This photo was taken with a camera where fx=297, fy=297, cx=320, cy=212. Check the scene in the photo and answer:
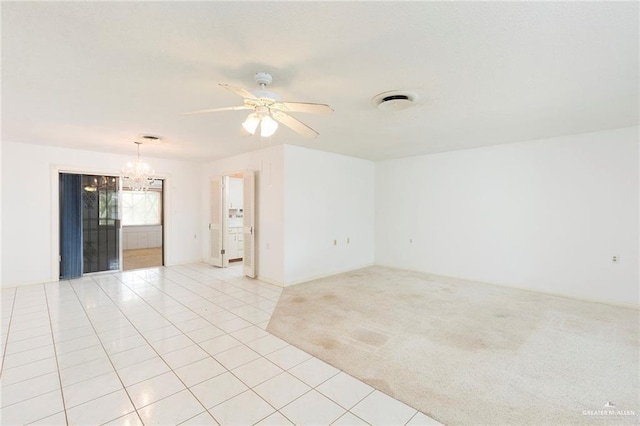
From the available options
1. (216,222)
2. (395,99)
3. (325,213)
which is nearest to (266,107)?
(395,99)

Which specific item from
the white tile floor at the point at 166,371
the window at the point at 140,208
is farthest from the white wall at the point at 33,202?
the window at the point at 140,208

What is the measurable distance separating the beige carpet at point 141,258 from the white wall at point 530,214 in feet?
19.0

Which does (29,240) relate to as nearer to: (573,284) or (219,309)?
(219,309)

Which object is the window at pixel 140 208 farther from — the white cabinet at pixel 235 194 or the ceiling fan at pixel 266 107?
the ceiling fan at pixel 266 107

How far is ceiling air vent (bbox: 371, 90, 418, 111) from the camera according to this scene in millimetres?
2791

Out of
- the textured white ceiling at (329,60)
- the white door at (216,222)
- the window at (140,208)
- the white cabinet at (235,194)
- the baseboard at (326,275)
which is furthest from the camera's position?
the window at (140,208)

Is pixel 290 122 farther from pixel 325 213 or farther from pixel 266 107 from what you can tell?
pixel 325 213

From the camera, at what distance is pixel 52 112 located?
11.0 feet

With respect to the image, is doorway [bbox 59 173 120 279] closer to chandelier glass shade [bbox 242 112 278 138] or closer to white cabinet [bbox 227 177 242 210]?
white cabinet [bbox 227 177 242 210]

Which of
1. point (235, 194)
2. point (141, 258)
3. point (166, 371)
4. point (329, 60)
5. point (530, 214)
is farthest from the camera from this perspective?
point (141, 258)

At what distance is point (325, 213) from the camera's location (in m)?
5.81

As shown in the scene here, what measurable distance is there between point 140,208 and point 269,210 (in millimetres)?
6896

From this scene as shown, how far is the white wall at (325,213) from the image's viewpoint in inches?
206

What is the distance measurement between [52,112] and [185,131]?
1.40 metres
